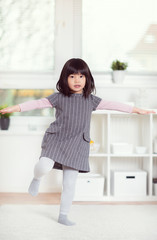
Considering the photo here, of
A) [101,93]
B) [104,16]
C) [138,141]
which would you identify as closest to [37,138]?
[101,93]

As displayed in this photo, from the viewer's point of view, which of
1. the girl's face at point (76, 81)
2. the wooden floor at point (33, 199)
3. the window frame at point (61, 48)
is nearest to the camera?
the girl's face at point (76, 81)

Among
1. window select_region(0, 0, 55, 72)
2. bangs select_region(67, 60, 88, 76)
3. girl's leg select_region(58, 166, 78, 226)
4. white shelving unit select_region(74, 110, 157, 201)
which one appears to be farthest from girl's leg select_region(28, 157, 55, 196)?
window select_region(0, 0, 55, 72)

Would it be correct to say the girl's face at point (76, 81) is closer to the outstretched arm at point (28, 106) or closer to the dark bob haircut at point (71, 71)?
the dark bob haircut at point (71, 71)

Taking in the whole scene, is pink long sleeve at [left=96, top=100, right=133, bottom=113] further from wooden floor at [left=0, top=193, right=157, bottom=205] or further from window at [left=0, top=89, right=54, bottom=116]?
window at [left=0, top=89, right=54, bottom=116]

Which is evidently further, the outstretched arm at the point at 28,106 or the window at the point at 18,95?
the window at the point at 18,95

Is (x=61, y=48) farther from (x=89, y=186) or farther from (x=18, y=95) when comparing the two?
(x=89, y=186)

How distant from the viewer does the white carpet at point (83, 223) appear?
1.72 meters

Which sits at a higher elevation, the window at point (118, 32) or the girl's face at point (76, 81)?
the window at point (118, 32)

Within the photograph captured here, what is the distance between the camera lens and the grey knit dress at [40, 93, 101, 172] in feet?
6.33

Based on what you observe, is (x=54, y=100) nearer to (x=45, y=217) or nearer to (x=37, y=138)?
(x=45, y=217)

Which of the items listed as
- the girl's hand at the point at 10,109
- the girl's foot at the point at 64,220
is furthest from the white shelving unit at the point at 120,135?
the girl's hand at the point at 10,109

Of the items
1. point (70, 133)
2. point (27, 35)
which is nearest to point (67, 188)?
point (70, 133)

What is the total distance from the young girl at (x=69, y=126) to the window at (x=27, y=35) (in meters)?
1.10

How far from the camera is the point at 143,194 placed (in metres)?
2.71
